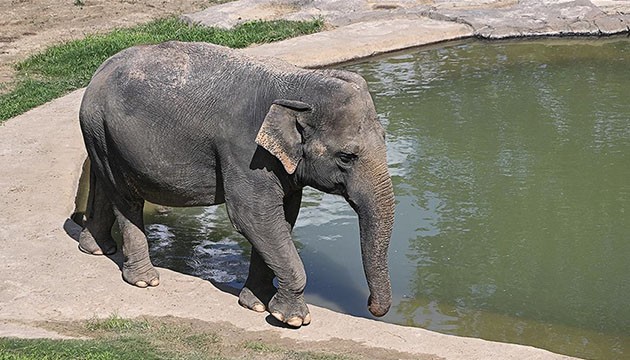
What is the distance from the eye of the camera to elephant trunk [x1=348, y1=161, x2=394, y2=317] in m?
6.85

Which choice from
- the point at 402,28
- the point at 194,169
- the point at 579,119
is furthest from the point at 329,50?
the point at 194,169

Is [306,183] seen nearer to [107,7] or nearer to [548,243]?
[548,243]

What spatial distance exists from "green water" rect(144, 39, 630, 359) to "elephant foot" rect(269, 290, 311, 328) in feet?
2.96

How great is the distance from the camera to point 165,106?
24.7 feet

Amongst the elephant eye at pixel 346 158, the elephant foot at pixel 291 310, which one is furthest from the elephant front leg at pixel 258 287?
the elephant eye at pixel 346 158

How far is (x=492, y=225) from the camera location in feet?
31.1

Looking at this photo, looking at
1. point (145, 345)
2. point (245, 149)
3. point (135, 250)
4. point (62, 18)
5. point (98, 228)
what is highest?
point (245, 149)

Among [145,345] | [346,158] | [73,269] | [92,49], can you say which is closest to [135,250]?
[73,269]

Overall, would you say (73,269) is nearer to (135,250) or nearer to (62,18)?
(135,250)

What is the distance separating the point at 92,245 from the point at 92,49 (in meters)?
7.67

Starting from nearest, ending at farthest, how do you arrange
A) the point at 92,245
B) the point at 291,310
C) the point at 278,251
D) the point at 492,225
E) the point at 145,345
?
the point at 145,345
the point at 291,310
the point at 278,251
the point at 92,245
the point at 492,225

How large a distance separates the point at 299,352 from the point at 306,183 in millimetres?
1086

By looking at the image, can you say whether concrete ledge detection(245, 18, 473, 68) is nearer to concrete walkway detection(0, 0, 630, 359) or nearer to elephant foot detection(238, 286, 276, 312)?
concrete walkway detection(0, 0, 630, 359)

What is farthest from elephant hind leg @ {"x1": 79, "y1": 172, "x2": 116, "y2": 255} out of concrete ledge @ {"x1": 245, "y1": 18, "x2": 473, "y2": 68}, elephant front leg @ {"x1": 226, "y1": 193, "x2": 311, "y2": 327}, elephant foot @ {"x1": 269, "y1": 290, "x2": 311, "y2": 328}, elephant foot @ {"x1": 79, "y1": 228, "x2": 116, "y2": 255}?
concrete ledge @ {"x1": 245, "y1": 18, "x2": 473, "y2": 68}
